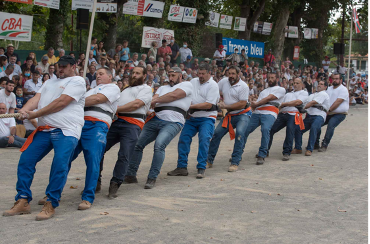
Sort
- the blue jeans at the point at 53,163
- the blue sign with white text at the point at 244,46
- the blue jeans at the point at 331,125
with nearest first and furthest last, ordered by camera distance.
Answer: the blue jeans at the point at 53,163 → the blue jeans at the point at 331,125 → the blue sign with white text at the point at 244,46

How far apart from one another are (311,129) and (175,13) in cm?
1305

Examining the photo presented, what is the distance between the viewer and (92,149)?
256 inches

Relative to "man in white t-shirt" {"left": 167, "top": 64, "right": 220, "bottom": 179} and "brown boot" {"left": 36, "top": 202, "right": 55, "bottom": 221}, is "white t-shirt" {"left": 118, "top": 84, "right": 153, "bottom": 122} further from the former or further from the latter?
"brown boot" {"left": 36, "top": 202, "right": 55, "bottom": 221}

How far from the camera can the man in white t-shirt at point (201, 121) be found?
29.1 ft

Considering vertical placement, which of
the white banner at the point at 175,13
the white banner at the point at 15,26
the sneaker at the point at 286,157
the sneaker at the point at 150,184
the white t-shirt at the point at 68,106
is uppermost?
the white banner at the point at 175,13

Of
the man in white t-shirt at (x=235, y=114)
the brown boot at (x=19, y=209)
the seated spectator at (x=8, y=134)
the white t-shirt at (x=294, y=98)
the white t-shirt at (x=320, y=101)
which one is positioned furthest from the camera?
the white t-shirt at (x=320, y=101)

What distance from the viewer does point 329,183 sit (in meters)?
8.61

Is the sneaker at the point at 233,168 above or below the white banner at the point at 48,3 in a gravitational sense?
below

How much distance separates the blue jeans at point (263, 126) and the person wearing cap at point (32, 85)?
6053mm

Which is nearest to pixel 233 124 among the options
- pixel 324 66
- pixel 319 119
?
pixel 319 119

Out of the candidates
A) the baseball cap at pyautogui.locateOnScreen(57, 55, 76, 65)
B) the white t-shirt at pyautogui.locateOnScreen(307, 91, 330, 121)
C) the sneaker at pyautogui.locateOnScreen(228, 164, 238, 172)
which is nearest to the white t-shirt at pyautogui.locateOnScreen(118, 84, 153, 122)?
the baseball cap at pyautogui.locateOnScreen(57, 55, 76, 65)

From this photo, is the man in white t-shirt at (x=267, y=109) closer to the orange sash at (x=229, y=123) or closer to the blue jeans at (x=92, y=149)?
the orange sash at (x=229, y=123)

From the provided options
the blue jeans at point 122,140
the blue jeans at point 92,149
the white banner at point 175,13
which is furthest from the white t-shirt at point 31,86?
the white banner at point 175,13

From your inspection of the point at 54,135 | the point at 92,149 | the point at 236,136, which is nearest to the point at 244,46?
the point at 236,136
